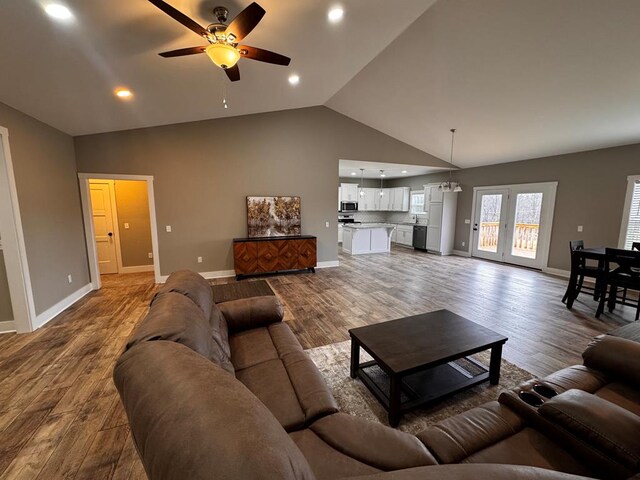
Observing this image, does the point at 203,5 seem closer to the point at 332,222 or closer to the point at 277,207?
the point at 277,207

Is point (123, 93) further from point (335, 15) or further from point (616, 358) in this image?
point (616, 358)

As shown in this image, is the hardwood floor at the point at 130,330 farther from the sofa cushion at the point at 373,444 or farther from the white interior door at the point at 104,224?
the sofa cushion at the point at 373,444

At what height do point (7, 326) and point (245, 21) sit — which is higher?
point (245, 21)

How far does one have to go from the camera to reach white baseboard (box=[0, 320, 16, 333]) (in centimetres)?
313

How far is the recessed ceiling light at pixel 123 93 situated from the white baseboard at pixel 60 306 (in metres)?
2.93

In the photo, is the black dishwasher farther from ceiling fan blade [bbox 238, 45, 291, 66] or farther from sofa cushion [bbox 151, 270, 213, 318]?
sofa cushion [bbox 151, 270, 213, 318]

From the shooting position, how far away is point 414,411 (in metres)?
1.99

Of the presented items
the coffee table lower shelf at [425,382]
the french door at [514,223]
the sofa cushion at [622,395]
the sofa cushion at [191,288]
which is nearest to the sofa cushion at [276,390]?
the sofa cushion at [191,288]

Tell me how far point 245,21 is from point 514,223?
23.6 ft

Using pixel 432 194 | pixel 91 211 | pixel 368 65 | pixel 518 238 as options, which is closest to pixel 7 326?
pixel 91 211

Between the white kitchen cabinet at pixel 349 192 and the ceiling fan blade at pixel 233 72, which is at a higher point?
the ceiling fan blade at pixel 233 72

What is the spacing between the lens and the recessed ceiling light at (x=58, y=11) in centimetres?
196

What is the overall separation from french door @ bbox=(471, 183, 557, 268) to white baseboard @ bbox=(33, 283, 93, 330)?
8.93 m

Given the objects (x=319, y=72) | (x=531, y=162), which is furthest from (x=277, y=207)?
(x=531, y=162)
